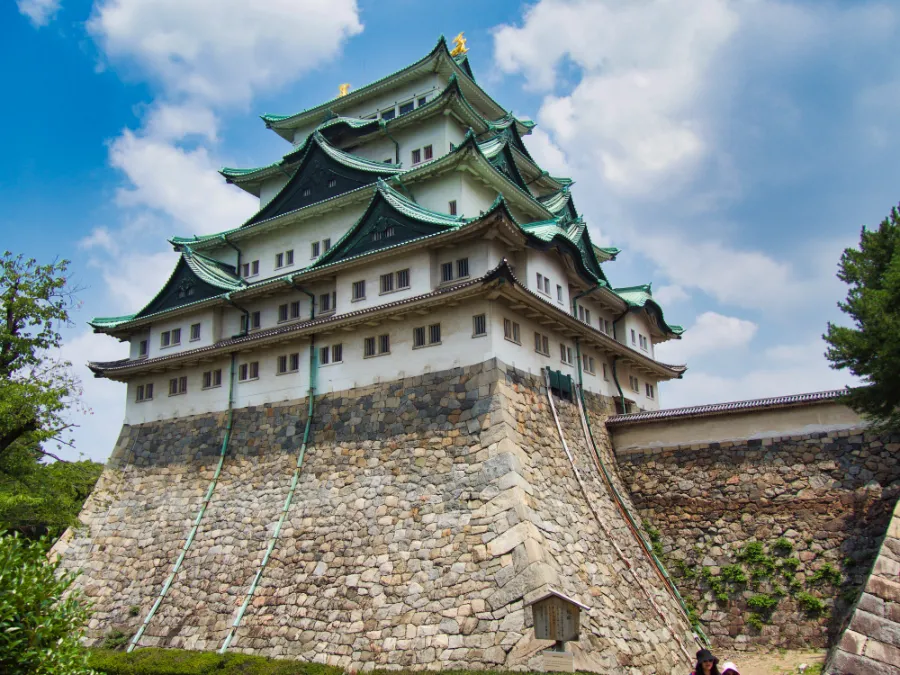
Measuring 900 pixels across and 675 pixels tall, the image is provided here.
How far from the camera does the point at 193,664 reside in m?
19.6

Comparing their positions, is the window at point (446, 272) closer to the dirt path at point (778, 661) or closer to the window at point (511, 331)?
the window at point (511, 331)

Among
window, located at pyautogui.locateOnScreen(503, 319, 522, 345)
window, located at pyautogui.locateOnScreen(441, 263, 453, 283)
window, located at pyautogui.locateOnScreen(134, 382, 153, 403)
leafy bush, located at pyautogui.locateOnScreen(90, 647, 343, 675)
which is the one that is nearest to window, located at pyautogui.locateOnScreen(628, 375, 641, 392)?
window, located at pyautogui.locateOnScreen(503, 319, 522, 345)

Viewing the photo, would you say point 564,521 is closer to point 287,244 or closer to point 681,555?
point 681,555

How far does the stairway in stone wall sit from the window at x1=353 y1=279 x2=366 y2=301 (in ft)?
57.8

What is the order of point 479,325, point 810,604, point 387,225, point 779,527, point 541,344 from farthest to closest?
point 387,225 < point 541,344 < point 779,527 < point 479,325 < point 810,604

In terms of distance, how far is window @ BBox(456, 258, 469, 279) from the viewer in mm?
23875

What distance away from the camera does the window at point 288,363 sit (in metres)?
26.7

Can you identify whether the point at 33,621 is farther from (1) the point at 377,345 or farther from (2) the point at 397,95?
(2) the point at 397,95

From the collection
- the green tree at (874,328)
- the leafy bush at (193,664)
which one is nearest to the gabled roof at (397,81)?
the green tree at (874,328)

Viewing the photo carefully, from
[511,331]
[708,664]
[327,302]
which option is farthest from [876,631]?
[327,302]

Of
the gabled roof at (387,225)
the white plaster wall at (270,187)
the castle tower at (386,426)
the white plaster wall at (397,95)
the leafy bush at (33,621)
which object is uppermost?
the white plaster wall at (397,95)

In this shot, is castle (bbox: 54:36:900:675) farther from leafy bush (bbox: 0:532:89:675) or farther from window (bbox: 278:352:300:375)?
leafy bush (bbox: 0:532:89:675)

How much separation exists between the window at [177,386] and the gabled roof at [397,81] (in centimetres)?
1602

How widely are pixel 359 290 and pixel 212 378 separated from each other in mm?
8037
